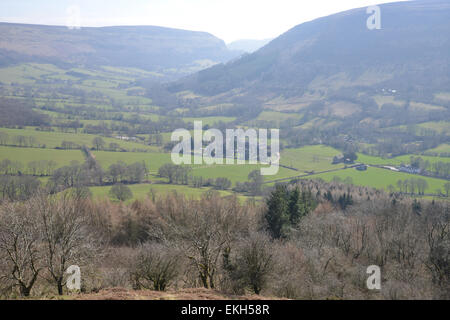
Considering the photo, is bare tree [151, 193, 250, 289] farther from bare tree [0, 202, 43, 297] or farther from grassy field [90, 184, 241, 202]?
grassy field [90, 184, 241, 202]

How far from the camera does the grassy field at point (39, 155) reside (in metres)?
67.4

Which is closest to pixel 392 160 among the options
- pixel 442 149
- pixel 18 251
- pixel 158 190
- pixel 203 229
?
pixel 442 149

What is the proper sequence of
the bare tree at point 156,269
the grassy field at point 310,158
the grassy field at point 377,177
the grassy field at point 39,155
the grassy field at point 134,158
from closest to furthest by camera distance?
the bare tree at point 156,269
the grassy field at point 377,177
the grassy field at point 39,155
the grassy field at point 134,158
the grassy field at point 310,158

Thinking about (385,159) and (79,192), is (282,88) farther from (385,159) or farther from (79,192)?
(79,192)

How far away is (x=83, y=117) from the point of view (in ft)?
387

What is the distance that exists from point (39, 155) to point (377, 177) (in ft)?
214

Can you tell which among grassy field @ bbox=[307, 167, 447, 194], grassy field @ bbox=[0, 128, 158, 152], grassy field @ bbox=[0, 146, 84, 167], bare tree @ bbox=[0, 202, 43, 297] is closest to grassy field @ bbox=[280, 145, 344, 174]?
grassy field @ bbox=[307, 167, 447, 194]

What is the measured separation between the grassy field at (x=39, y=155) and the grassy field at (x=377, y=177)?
47440 millimetres

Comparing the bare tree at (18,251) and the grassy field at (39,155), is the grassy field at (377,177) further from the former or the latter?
the bare tree at (18,251)

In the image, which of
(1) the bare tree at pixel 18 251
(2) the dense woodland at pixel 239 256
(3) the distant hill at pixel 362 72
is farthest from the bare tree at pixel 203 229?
(3) the distant hill at pixel 362 72

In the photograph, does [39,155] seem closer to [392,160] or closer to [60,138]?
[60,138]

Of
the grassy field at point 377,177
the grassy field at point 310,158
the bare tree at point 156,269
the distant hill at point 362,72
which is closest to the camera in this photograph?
the bare tree at point 156,269

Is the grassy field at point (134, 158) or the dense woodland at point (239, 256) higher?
the grassy field at point (134, 158)
